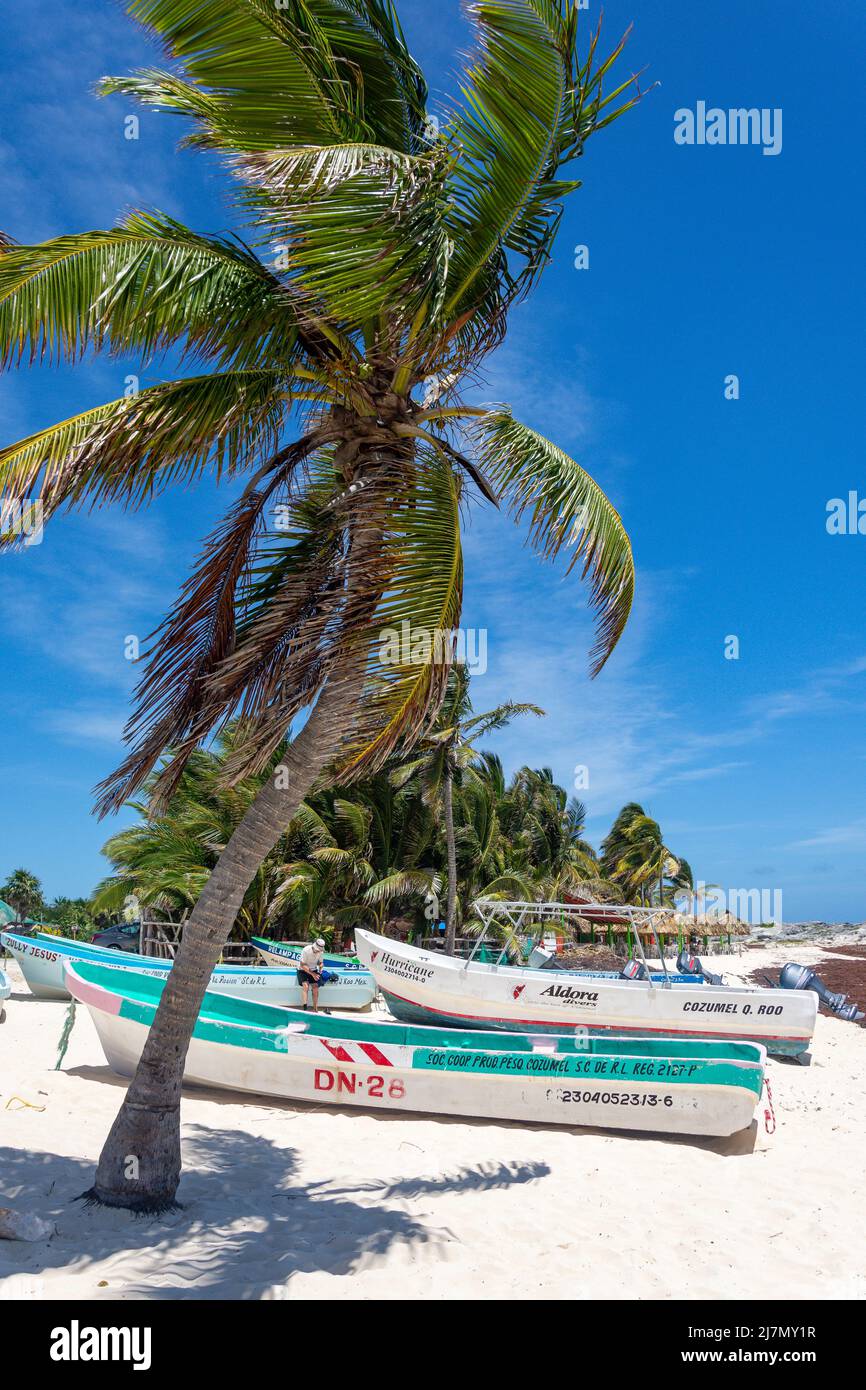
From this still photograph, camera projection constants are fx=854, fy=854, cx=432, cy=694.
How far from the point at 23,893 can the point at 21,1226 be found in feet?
150

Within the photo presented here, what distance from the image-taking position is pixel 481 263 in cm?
578

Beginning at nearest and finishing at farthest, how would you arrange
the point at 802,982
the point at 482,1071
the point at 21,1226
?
1. the point at 21,1226
2. the point at 482,1071
3. the point at 802,982

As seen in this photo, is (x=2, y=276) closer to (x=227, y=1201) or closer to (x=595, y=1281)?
(x=227, y=1201)

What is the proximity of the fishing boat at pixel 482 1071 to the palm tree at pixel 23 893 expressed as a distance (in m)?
39.2

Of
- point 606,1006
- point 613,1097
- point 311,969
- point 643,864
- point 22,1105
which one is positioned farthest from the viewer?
point 643,864

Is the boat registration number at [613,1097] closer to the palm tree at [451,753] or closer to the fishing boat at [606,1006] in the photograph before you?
the fishing boat at [606,1006]

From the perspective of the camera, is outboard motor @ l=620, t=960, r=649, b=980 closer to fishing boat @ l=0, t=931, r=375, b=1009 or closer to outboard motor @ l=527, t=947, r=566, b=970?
outboard motor @ l=527, t=947, r=566, b=970

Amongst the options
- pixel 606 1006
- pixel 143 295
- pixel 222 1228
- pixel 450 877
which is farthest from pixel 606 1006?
pixel 143 295

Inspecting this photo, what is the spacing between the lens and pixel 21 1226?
5.29 m

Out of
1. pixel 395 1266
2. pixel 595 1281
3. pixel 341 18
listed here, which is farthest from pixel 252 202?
pixel 595 1281

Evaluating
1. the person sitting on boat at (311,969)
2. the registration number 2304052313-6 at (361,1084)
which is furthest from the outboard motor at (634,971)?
the registration number 2304052313-6 at (361,1084)

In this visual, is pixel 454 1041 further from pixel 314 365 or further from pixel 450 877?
pixel 450 877

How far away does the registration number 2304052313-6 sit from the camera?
31.9 ft

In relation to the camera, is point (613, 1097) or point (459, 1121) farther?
point (459, 1121)
